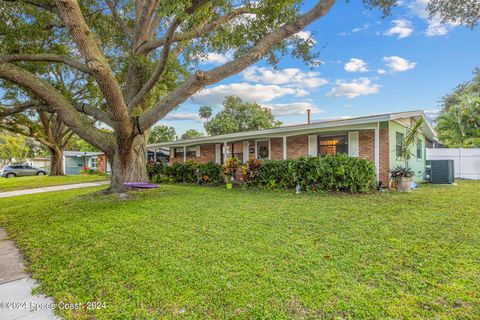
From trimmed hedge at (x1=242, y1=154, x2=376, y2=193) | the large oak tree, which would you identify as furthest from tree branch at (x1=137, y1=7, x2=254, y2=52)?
trimmed hedge at (x1=242, y1=154, x2=376, y2=193)

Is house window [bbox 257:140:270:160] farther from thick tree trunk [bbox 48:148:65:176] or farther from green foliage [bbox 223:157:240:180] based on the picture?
thick tree trunk [bbox 48:148:65:176]

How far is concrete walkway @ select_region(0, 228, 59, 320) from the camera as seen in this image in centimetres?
205

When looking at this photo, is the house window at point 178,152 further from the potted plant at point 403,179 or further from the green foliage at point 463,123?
the green foliage at point 463,123

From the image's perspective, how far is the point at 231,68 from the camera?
5574 millimetres

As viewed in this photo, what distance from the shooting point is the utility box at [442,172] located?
10328mm

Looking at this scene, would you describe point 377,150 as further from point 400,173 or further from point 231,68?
point 231,68

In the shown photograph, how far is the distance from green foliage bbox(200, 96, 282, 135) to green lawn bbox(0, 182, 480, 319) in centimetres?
2444

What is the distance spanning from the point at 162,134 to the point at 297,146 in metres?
30.3

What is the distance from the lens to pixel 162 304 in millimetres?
2088

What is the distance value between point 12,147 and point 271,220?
45.1 meters

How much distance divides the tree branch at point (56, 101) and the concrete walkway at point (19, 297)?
14.9 ft

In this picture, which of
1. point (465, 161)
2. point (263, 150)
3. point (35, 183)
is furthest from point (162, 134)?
point (465, 161)

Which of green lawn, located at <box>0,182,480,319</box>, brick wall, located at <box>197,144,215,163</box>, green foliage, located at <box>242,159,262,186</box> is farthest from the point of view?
brick wall, located at <box>197,144,215,163</box>

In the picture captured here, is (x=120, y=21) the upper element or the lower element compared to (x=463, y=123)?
upper
